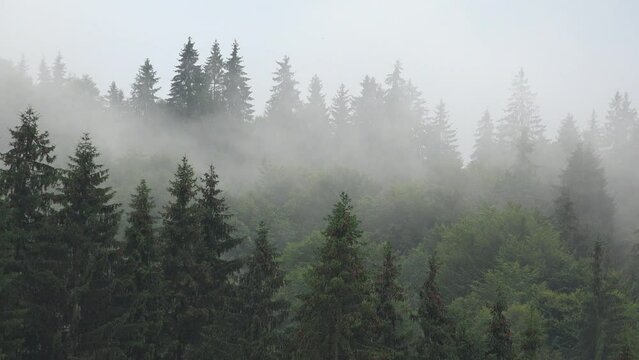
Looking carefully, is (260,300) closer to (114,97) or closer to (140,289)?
(140,289)

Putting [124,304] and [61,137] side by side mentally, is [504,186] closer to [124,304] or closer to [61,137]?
[124,304]

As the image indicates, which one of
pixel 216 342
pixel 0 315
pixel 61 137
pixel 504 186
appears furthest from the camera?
pixel 61 137

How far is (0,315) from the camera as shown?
18.0 m

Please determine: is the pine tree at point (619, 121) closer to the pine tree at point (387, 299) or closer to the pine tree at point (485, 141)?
the pine tree at point (485, 141)

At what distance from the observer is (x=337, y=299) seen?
70.8ft

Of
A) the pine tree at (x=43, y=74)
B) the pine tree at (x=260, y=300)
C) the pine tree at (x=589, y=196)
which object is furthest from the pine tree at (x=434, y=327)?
the pine tree at (x=43, y=74)

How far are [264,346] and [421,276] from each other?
30717 millimetres

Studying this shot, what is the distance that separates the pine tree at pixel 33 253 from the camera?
20.2 meters

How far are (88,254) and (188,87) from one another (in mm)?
72662

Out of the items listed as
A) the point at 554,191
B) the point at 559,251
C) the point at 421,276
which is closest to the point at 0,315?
the point at 421,276

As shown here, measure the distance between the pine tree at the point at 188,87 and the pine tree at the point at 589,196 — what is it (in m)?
54.6

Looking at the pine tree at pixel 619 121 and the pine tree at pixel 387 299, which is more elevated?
the pine tree at pixel 619 121

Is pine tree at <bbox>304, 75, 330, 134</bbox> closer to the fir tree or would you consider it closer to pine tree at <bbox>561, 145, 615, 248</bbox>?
pine tree at <bbox>561, 145, 615, 248</bbox>

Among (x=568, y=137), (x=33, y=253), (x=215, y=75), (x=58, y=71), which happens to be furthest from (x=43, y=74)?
(x=33, y=253)
